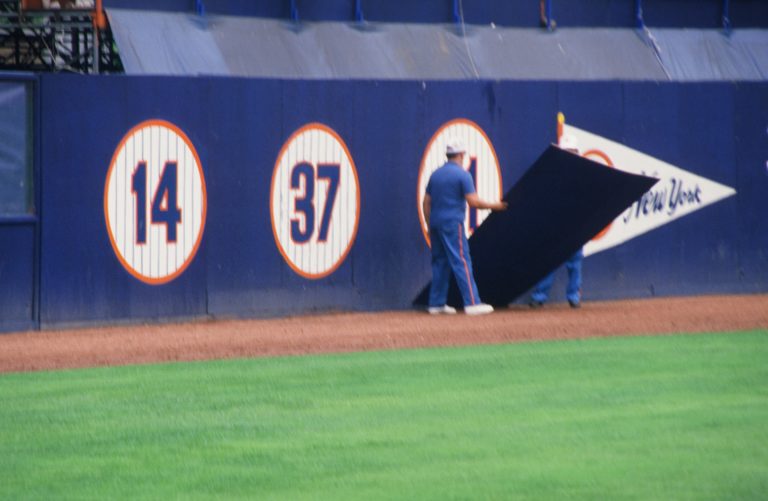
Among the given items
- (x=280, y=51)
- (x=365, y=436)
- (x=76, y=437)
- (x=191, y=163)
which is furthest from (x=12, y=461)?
(x=280, y=51)

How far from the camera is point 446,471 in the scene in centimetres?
788

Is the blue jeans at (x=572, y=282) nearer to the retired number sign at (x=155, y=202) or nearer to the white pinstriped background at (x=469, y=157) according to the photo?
the white pinstriped background at (x=469, y=157)

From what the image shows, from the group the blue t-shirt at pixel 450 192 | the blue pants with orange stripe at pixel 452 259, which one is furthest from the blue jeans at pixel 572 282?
the blue t-shirt at pixel 450 192

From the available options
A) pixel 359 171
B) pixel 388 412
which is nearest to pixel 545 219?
pixel 359 171

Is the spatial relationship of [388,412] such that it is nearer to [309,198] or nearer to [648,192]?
[309,198]

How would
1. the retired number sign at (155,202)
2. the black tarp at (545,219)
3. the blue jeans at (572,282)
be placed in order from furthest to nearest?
the blue jeans at (572,282) < the black tarp at (545,219) < the retired number sign at (155,202)

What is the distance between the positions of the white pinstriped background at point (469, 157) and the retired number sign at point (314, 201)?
0.95 m

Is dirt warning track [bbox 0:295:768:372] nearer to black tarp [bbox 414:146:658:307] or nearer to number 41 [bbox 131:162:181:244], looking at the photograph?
black tarp [bbox 414:146:658:307]

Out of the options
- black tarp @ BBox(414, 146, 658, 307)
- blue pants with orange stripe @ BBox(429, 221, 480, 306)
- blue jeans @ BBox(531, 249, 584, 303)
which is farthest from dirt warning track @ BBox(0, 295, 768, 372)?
black tarp @ BBox(414, 146, 658, 307)

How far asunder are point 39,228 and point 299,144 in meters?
3.19

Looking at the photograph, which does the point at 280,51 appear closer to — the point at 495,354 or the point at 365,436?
the point at 495,354

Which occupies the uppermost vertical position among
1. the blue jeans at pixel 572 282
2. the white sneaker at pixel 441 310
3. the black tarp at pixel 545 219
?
the black tarp at pixel 545 219

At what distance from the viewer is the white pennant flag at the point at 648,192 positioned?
1894 centimetres

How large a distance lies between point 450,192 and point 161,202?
3.11m
